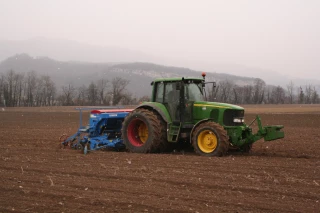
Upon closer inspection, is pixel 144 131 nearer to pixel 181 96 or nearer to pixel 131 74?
pixel 181 96

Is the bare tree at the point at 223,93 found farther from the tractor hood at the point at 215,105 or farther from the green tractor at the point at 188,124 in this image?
the tractor hood at the point at 215,105

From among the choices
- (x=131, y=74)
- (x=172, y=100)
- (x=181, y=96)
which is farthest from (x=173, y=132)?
(x=131, y=74)

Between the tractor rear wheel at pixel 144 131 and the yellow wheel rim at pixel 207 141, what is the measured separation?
120 cm

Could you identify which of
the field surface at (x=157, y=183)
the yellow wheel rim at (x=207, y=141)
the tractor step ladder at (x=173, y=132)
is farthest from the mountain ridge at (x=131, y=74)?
Answer: the field surface at (x=157, y=183)

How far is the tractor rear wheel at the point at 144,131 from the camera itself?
1080 cm

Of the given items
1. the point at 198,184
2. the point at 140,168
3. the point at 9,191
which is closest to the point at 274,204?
the point at 198,184

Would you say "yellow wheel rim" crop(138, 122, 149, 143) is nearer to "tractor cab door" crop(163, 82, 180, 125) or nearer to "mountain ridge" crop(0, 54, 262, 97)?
"tractor cab door" crop(163, 82, 180, 125)

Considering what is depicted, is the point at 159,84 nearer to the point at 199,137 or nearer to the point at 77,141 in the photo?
the point at 199,137

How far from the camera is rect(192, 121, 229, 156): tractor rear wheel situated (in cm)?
977

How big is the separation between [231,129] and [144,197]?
15.7ft

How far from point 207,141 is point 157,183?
349 cm

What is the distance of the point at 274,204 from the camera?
5570mm

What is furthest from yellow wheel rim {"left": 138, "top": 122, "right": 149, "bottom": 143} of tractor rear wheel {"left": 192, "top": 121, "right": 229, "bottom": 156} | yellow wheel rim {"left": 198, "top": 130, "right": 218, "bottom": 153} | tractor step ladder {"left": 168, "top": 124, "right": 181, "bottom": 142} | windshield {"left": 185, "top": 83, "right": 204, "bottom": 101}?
yellow wheel rim {"left": 198, "top": 130, "right": 218, "bottom": 153}

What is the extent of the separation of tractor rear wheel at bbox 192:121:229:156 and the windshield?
36.1 inches
